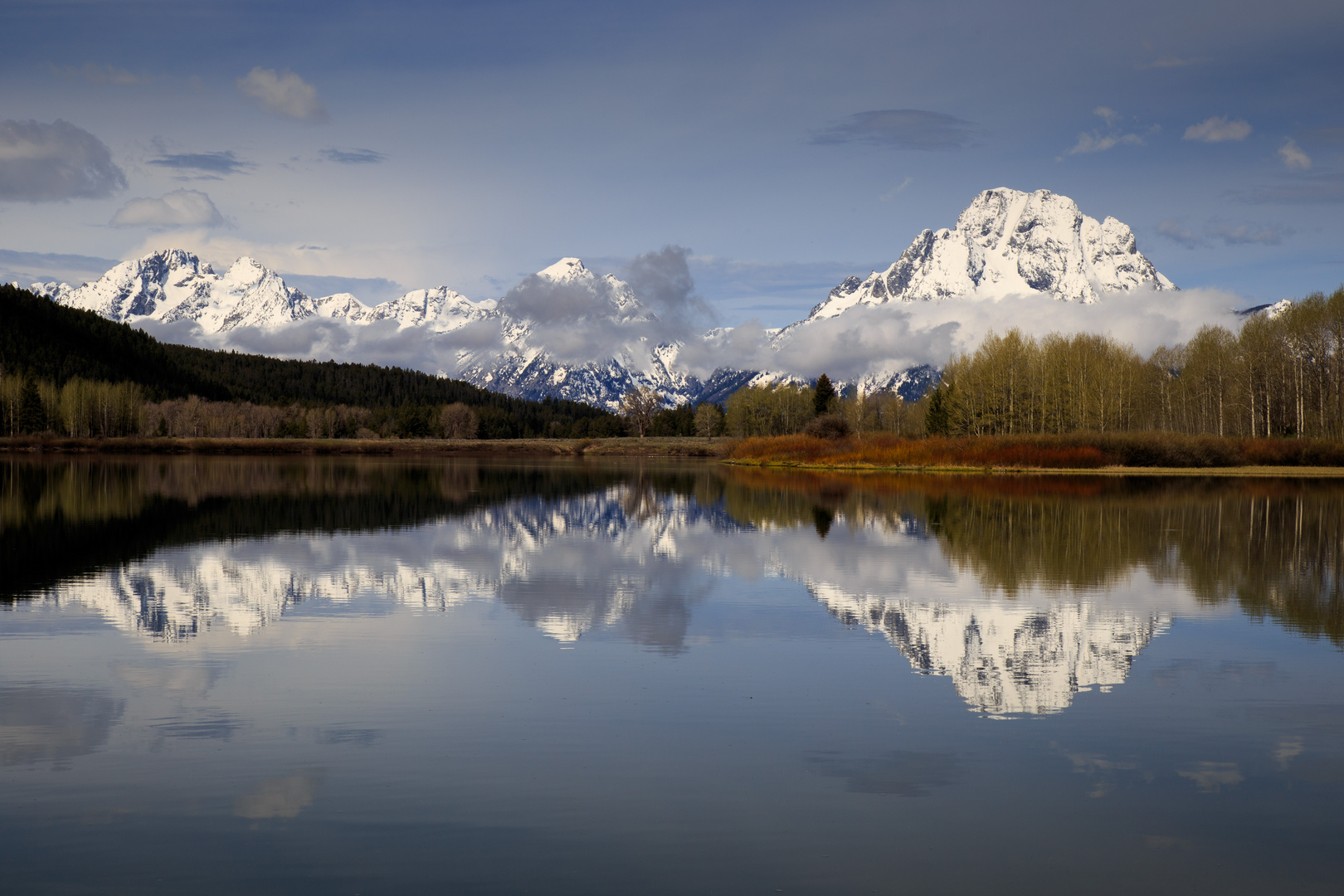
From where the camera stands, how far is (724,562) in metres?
22.8

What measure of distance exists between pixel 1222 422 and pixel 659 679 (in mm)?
97083

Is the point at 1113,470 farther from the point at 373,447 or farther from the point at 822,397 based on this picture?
the point at 373,447

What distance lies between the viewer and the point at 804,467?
311 feet

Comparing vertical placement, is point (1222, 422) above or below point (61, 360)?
below

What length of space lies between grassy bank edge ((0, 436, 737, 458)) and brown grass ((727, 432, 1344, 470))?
156 ft

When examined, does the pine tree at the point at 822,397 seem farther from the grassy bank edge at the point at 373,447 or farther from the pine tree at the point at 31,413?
the pine tree at the point at 31,413

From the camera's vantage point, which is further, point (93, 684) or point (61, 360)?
point (61, 360)

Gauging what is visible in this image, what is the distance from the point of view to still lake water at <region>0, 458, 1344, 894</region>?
6750mm

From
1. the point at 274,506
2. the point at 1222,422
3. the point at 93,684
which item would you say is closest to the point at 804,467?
the point at 1222,422

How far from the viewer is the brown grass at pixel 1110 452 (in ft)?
239

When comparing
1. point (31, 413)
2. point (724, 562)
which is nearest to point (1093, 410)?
point (724, 562)

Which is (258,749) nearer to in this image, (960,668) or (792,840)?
(792,840)

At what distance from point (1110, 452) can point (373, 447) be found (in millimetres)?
114550

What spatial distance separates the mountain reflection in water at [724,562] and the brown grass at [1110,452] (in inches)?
1307
